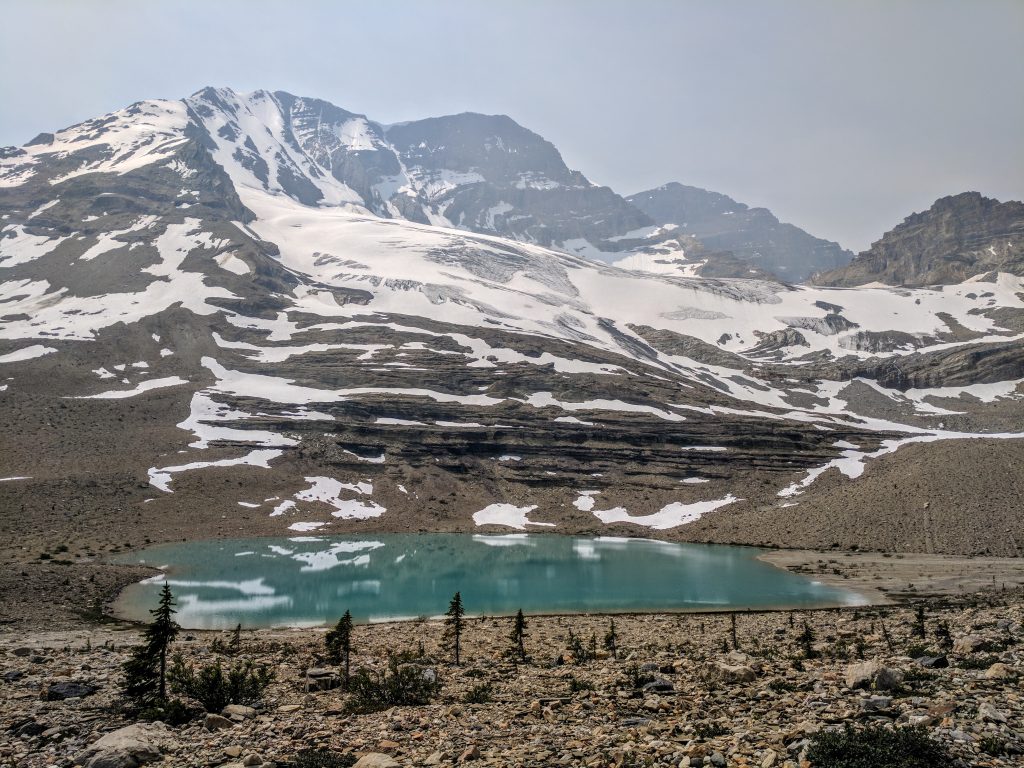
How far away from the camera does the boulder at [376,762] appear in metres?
11.8

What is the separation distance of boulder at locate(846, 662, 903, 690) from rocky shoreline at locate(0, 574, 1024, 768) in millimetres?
42

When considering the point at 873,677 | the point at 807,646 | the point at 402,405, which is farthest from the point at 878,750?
the point at 402,405

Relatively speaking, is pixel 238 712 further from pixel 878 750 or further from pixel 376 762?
pixel 878 750

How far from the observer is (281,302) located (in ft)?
512

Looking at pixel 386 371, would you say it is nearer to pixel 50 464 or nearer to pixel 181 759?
pixel 50 464

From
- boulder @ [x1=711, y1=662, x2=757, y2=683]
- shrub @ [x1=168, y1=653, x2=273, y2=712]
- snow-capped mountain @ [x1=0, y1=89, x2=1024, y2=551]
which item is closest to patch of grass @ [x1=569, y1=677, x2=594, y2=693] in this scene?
boulder @ [x1=711, y1=662, x2=757, y2=683]

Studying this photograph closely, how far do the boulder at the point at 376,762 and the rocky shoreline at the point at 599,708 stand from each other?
0.17ft

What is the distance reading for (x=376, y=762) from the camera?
11.9 meters

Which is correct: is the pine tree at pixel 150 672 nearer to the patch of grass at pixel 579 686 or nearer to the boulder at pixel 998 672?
the patch of grass at pixel 579 686

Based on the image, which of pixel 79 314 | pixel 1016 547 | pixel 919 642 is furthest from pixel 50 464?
pixel 1016 547

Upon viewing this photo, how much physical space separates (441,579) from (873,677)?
43.3 m

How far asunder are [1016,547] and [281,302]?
14039 cm

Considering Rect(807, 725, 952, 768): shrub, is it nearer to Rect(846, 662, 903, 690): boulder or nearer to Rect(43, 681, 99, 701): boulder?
Rect(846, 662, 903, 690): boulder

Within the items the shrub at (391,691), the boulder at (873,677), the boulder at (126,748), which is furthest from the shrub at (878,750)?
the boulder at (126,748)
